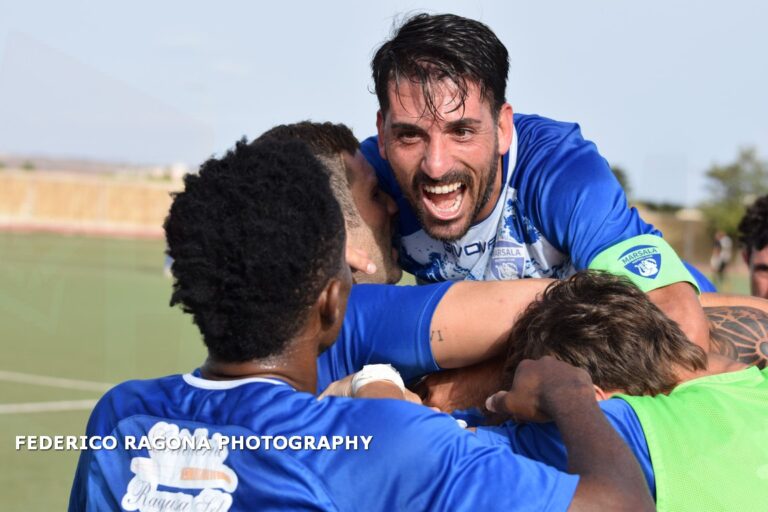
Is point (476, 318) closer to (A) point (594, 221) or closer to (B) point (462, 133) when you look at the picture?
(A) point (594, 221)

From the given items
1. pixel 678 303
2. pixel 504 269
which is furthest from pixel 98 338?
pixel 678 303

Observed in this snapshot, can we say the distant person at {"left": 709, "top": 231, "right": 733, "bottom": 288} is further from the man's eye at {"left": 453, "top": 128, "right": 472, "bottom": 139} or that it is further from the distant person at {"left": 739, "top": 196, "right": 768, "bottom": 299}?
the man's eye at {"left": 453, "top": 128, "right": 472, "bottom": 139}

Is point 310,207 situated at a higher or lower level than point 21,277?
higher

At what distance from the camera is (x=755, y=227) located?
23.2 ft

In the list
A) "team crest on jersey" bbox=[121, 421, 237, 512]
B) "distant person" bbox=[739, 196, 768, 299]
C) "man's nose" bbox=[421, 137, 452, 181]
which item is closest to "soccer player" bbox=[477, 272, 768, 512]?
"team crest on jersey" bbox=[121, 421, 237, 512]

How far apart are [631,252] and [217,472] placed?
5.80 feet

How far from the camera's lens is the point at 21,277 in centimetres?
1911

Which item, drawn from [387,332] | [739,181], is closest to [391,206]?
[387,332]

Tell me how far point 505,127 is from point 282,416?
2.21 m

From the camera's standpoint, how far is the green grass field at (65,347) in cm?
833

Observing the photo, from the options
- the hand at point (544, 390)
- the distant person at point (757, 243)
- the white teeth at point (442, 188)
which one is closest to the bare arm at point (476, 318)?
the hand at point (544, 390)

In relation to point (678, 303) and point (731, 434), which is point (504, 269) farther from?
point (731, 434)

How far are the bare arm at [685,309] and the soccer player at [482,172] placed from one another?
18 centimetres

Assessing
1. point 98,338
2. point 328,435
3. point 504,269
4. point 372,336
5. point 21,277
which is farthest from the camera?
point 21,277
